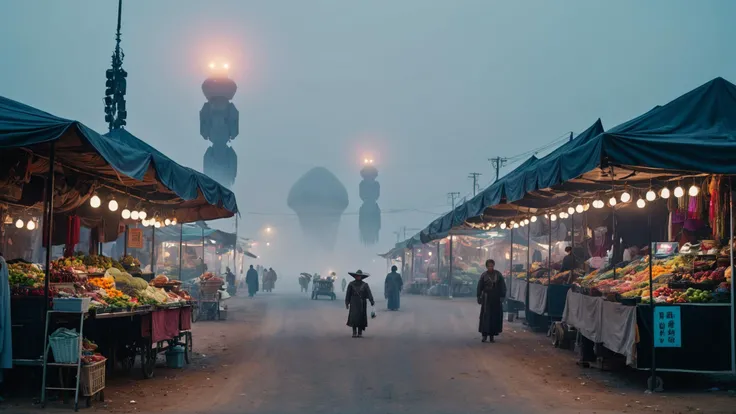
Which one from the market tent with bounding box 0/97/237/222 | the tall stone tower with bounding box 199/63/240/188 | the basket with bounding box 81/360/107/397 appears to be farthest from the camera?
the tall stone tower with bounding box 199/63/240/188

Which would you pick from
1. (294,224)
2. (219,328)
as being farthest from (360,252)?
(219,328)

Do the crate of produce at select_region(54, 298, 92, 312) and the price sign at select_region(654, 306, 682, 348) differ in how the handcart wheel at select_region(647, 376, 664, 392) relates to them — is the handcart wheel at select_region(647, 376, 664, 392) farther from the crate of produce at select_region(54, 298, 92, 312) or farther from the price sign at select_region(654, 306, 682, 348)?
the crate of produce at select_region(54, 298, 92, 312)

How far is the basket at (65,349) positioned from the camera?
984 centimetres

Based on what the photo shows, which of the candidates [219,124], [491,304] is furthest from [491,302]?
[219,124]

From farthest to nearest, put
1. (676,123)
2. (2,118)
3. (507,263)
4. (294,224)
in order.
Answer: (294,224), (507,263), (676,123), (2,118)

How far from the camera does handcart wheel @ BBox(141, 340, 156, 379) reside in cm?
1236

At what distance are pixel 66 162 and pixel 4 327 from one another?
3.38 m

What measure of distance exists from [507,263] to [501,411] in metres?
41.5

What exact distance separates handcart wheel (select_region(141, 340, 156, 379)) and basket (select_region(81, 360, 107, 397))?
2.02 meters

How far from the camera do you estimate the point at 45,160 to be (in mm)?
12086

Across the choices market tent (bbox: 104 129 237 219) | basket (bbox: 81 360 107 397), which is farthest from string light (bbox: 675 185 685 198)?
basket (bbox: 81 360 107 397)

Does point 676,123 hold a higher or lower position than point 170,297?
higher

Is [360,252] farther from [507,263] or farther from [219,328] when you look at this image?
[219,328]

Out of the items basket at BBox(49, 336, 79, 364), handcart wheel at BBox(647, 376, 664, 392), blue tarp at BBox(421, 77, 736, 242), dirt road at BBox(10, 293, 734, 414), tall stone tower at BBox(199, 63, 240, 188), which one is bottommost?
dirt road at BBox(10, 293, 734, 414)
